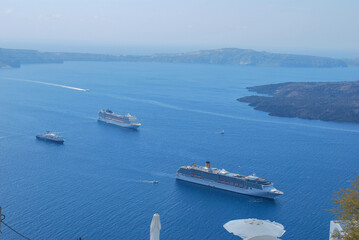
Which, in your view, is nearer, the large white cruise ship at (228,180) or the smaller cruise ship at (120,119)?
the large white cruise ship at (228,180)

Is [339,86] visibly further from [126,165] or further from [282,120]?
[126,165]

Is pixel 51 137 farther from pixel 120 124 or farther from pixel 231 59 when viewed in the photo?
pixel 231 59

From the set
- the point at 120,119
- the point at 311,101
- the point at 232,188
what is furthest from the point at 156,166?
the point at 311,101

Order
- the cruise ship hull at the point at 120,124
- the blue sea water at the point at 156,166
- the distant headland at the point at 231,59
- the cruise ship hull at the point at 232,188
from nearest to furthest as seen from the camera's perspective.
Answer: the blue sea water at the point at 156,166 → the cruise ship hull at the point at 232,188 → the cruise ship hull at the point at 120,124 → the distant headland at the point at 231,59

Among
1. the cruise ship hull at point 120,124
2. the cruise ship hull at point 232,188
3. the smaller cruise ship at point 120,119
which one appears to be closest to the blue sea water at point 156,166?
the cruise ship hull at point 232,188

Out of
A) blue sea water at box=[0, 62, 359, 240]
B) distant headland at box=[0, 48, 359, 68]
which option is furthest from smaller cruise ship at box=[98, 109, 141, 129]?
distant headland at box=[0, 48, 359, 68]

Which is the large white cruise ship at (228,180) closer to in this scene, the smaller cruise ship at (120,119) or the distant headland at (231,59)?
the smaller cruise ship at (120,119)

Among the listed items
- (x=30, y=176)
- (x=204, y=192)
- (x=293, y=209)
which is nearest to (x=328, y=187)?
(x=293, y=209)
